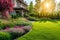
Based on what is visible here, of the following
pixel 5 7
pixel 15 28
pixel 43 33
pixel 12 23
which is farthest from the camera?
pixel 5 7

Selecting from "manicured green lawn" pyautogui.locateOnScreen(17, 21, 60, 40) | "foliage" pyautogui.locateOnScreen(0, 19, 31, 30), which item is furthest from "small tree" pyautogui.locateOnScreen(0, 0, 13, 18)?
"manicured green lawn" pyautogui.locateOnScreen(17, 21, 60, 40)

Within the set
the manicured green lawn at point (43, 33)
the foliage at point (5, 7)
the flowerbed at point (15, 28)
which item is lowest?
the manicured green lawn at point (43, 33)

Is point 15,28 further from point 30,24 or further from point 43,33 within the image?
point 30,24

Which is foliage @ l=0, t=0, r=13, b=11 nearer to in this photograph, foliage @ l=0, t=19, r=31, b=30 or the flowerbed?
foliage @ l=0, t=19, r=31, b=30

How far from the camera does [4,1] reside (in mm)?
12000

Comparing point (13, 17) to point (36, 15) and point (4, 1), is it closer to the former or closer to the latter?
point (4, 1)

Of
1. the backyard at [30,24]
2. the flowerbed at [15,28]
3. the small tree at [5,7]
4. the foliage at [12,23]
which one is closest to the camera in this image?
the backyard at [30,24]

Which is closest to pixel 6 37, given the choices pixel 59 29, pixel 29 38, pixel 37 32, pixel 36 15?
pixel 36 15

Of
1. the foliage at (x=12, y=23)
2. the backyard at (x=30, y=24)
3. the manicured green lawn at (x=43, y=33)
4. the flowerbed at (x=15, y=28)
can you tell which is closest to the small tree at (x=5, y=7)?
the backyard at (x=30, y=24)

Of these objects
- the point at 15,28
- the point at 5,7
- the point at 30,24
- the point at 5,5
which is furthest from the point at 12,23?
the point at 15,28

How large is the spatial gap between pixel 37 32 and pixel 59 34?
3.72ft

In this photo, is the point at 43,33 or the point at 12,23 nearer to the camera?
the point at 43,33

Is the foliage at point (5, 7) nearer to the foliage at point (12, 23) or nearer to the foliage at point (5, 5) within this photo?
the foliage at point (5, 5)

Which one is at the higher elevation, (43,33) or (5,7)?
(5,7)
